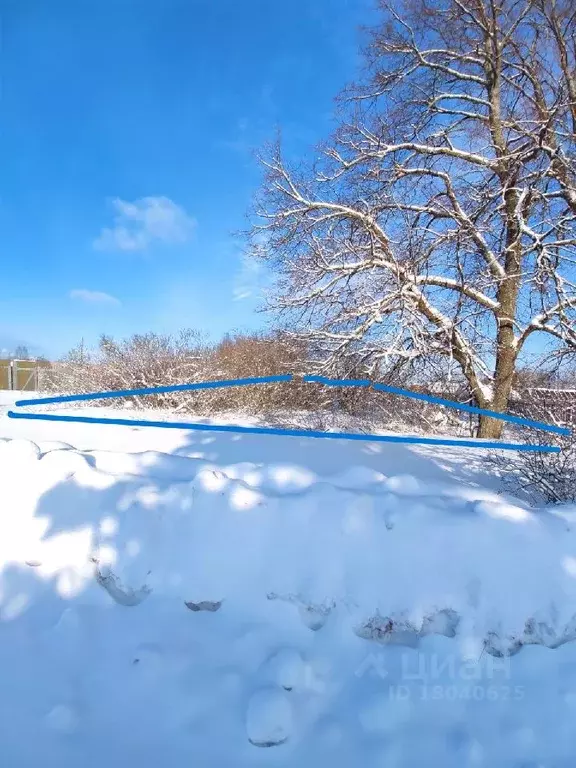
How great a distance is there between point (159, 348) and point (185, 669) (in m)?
10.8

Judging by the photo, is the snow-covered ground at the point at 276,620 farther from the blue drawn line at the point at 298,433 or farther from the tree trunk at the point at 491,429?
the tree trunk at the point at 491,429

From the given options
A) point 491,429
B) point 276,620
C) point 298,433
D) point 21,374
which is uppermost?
point 21,374

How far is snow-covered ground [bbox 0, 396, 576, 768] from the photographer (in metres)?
1.77

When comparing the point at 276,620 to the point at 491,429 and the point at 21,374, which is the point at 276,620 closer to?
the point at 491,429

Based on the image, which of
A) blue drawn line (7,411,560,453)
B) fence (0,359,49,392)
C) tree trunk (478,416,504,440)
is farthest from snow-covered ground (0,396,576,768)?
fence (0,359,49,392)

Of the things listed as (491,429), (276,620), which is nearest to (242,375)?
(491,429)

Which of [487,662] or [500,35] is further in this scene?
[500,35]

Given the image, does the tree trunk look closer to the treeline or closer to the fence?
the treeline

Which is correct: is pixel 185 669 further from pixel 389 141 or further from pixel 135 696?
pixel 389 141

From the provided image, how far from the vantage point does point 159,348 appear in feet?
39.7

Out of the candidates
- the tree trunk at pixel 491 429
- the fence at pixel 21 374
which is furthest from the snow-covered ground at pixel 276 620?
the fence at pixel 21 374

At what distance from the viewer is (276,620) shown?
2.29 m

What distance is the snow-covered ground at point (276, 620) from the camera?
1.77 meters

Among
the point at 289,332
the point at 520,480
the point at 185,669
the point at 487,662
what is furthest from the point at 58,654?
the point at 289,332
